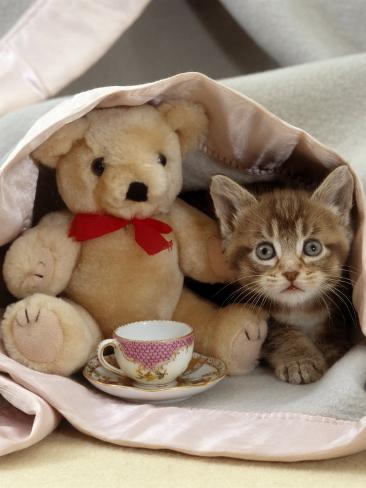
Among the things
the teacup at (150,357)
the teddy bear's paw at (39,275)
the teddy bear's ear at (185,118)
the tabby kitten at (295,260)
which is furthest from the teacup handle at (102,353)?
the teddy bear's ear at (185,118)

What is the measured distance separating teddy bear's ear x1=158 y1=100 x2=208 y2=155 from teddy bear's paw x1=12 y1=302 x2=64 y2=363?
0.36m

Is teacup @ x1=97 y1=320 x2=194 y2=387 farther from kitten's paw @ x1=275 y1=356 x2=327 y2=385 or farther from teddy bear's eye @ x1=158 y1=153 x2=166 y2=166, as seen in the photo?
teddy bear's eye @ x1=158 y1=153 x2=166 y2=166

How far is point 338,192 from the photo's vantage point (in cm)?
116

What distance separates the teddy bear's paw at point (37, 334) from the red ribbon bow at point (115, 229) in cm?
14

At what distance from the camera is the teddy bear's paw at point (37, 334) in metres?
1.07

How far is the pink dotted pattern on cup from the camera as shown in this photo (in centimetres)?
105

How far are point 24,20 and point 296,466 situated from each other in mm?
1127

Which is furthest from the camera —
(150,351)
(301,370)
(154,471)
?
(301,370)

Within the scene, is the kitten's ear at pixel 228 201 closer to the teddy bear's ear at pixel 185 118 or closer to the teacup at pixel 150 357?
the teddy bear's ear at pixel 185 118

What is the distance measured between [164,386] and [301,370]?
230 millimetres

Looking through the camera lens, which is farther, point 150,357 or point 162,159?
point 162,159

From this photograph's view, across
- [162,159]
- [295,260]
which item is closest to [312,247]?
[295,260]

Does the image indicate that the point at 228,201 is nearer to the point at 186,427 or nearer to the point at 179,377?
the point at 179,377

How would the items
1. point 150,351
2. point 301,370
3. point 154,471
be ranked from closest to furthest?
point 154,471 → point 150,351 → point 301,370
